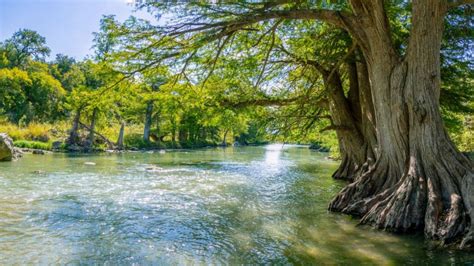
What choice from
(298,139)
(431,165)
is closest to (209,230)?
(431,165)

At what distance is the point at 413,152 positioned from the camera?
319 inches

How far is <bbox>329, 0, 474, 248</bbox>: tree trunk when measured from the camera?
268 inches

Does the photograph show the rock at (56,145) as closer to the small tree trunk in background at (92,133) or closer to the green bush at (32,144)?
the green bush at (32,144)

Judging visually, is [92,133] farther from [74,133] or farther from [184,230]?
[184,230]

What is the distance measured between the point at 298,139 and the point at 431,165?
37.8 feet

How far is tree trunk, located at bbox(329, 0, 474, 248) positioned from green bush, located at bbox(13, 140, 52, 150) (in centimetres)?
2773

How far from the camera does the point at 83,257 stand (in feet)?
17.8

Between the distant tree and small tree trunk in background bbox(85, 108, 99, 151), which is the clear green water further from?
the distant tree

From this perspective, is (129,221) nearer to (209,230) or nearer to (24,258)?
(209,230)

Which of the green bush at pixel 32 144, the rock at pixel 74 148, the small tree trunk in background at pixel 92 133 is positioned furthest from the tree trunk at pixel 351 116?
the small tree trunk in background at pixel 92 133

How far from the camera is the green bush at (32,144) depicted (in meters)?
29.0

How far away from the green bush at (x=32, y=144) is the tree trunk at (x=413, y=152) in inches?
1092

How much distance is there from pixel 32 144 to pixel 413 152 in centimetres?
2972

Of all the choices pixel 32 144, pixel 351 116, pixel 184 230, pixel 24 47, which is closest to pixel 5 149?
pixel 32 144
